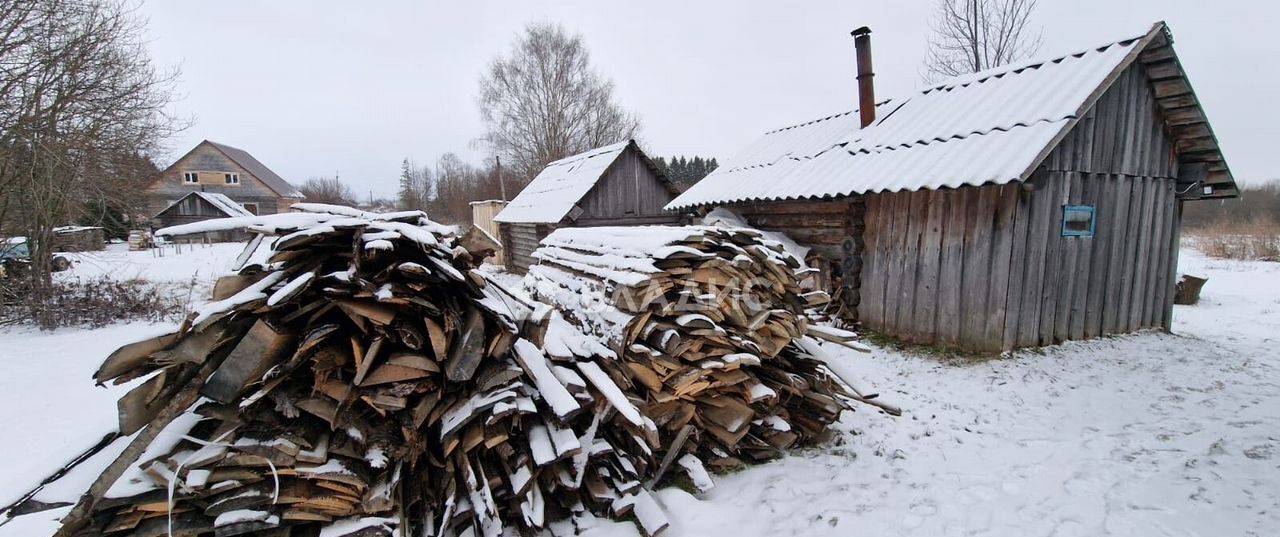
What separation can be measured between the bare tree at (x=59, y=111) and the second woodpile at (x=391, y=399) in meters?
10.2

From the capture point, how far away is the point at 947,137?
22.9 feet

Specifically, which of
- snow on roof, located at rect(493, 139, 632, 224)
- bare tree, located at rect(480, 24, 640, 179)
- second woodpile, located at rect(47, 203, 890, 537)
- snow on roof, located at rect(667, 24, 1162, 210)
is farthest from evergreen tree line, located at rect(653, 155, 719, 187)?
second woodpile, located at rect(47, 203, 890, 537)

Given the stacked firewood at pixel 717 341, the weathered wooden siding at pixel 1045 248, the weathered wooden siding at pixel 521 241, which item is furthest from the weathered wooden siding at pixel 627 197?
the stacked firewood at pixel 717 341

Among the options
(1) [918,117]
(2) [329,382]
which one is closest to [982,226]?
(1) [918,117]

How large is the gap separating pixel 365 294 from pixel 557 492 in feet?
5.45

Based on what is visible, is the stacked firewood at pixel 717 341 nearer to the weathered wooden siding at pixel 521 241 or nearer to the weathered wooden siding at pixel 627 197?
the weathered wooden siding at pixel 627 197

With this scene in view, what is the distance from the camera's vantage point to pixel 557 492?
308 centimetres

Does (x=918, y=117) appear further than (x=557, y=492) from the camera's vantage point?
Yes

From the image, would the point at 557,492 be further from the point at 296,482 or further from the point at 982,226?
the point at 982,226

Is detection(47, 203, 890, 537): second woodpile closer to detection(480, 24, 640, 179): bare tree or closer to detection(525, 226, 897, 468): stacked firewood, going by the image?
detection(525, 226, 897, 468): stacked firewood

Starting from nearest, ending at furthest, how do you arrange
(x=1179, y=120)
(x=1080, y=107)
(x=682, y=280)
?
(x=682, y=280)
(x=1080, y=107)
(x=1179, y=120)

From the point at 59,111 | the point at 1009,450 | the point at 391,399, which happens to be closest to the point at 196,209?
the point at 59,111

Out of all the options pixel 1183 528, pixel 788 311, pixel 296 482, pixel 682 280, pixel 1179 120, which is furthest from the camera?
pixel 1179 120

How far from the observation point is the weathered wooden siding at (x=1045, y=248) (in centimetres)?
619
